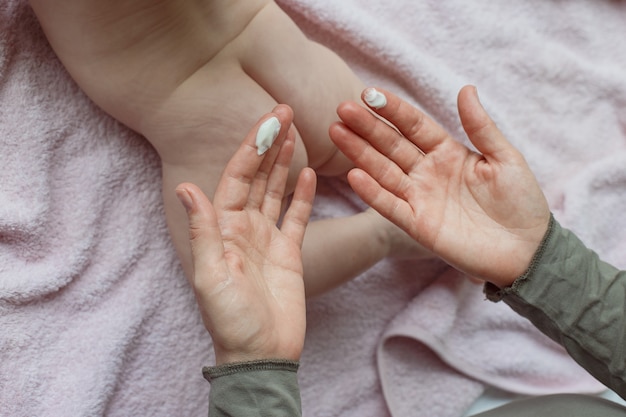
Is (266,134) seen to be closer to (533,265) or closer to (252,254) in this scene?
(252,254)

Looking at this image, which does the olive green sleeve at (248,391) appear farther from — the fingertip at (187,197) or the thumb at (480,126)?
the thumb at (480,126)

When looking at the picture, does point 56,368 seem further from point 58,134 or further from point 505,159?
point 505,159

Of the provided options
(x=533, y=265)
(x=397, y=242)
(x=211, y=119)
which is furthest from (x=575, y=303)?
(x=211, y=119)

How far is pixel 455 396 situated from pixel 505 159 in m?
0.44

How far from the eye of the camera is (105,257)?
0.97 meters

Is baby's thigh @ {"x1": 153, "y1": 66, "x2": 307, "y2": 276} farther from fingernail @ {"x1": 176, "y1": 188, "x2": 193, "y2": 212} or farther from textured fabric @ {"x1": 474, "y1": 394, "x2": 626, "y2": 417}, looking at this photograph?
textured fabric @ {"x1": 474, "y1": 394, "x2": 626, "y2": 417}

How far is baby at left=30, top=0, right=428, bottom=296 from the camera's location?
800mm

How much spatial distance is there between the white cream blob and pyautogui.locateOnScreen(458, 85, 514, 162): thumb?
22cm

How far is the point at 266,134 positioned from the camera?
726mm

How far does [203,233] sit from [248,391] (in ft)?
0.56

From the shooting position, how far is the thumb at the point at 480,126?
0.74 meters

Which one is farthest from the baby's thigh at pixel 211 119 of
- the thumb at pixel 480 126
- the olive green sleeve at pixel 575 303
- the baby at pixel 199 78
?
the olive green sleeve at pixel 575 303

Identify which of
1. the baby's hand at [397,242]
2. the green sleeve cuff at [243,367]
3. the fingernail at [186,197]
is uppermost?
the fingernail at [186,197]

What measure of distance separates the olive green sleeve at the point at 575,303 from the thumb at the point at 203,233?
13.8 inches
